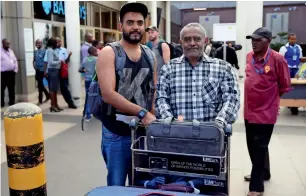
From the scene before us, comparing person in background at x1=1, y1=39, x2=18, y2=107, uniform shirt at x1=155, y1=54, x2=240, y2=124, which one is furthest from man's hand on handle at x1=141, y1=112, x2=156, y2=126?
person in background at x1=1, y1=39, x2=18, y2=107

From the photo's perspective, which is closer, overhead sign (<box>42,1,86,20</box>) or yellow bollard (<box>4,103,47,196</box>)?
yellow bollard (<box>4,103,47,196</box>)

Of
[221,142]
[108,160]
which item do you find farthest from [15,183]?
[221,142]

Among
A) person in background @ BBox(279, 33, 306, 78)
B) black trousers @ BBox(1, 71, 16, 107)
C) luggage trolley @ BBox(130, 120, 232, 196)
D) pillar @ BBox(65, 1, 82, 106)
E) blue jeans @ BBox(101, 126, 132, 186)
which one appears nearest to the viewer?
luggage trolley @ BBox(130, 120, 232, 196)

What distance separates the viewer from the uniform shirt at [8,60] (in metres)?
9.10

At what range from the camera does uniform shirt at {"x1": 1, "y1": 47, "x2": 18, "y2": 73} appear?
29.8ft

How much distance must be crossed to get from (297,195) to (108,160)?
7.82 ft

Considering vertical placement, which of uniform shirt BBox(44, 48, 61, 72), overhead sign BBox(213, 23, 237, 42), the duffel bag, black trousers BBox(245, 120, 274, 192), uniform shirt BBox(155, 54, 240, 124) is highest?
overhead sign BBox(213, 23, 237, 42)

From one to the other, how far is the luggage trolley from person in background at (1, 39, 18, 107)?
804 centimetres

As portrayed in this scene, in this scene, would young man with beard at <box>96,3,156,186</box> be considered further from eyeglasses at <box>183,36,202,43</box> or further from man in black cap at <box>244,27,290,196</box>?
man in black cap at <box>244,27,290,196</box>

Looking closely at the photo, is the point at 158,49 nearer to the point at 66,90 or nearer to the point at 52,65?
the point at 52,65

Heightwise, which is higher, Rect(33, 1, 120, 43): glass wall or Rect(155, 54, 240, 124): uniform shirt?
Rect(33, 1, 120, 43): glass wall

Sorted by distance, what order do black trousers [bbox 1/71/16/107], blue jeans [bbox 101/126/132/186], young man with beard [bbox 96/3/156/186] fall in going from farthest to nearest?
black trousers [bbox 1/71/16/107]
blue jeans [bbox 101/126/132/186]
young man with beard [bbox 96/3/156/186]

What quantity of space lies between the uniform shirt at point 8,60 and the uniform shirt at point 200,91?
7.76 meters

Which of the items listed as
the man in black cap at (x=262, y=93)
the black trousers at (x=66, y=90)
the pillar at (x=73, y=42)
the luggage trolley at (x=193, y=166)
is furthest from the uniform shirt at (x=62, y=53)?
the luggage trolley at (x=193, y=166)
